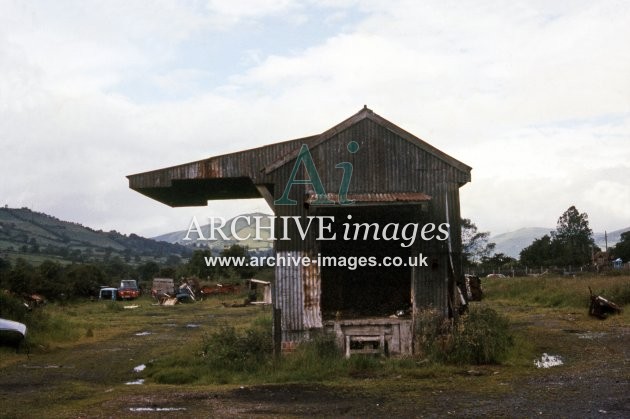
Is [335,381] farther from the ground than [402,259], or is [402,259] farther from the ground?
[402,259]

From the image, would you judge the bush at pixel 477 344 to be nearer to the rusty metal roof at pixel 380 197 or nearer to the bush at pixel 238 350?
the rusty metal roof at pixel 380 197

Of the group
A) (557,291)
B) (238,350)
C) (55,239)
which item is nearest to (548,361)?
(238,350)

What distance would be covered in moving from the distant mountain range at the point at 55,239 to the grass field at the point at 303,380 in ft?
324

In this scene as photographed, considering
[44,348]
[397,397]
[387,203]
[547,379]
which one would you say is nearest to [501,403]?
[397,397]

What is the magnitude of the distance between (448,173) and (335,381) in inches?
221

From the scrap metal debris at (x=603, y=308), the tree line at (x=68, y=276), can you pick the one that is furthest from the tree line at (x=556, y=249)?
the scrap metal debris at (x=603, y=308)

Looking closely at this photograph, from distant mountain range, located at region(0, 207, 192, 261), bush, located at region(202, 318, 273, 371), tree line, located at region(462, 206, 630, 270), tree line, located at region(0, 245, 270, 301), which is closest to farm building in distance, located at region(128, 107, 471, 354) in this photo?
bush, located at region(202, 318, 273, 371)

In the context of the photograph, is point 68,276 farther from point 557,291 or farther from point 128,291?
point 557,291

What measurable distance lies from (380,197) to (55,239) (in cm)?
14209

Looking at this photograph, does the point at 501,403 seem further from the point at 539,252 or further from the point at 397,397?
the point at 539,252

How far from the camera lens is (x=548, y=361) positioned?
14.3m

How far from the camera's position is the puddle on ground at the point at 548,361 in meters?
13.8

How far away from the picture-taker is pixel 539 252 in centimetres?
8662

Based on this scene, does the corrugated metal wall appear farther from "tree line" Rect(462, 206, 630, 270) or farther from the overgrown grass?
"tree line" Rect(462, 206, 630, 270)
